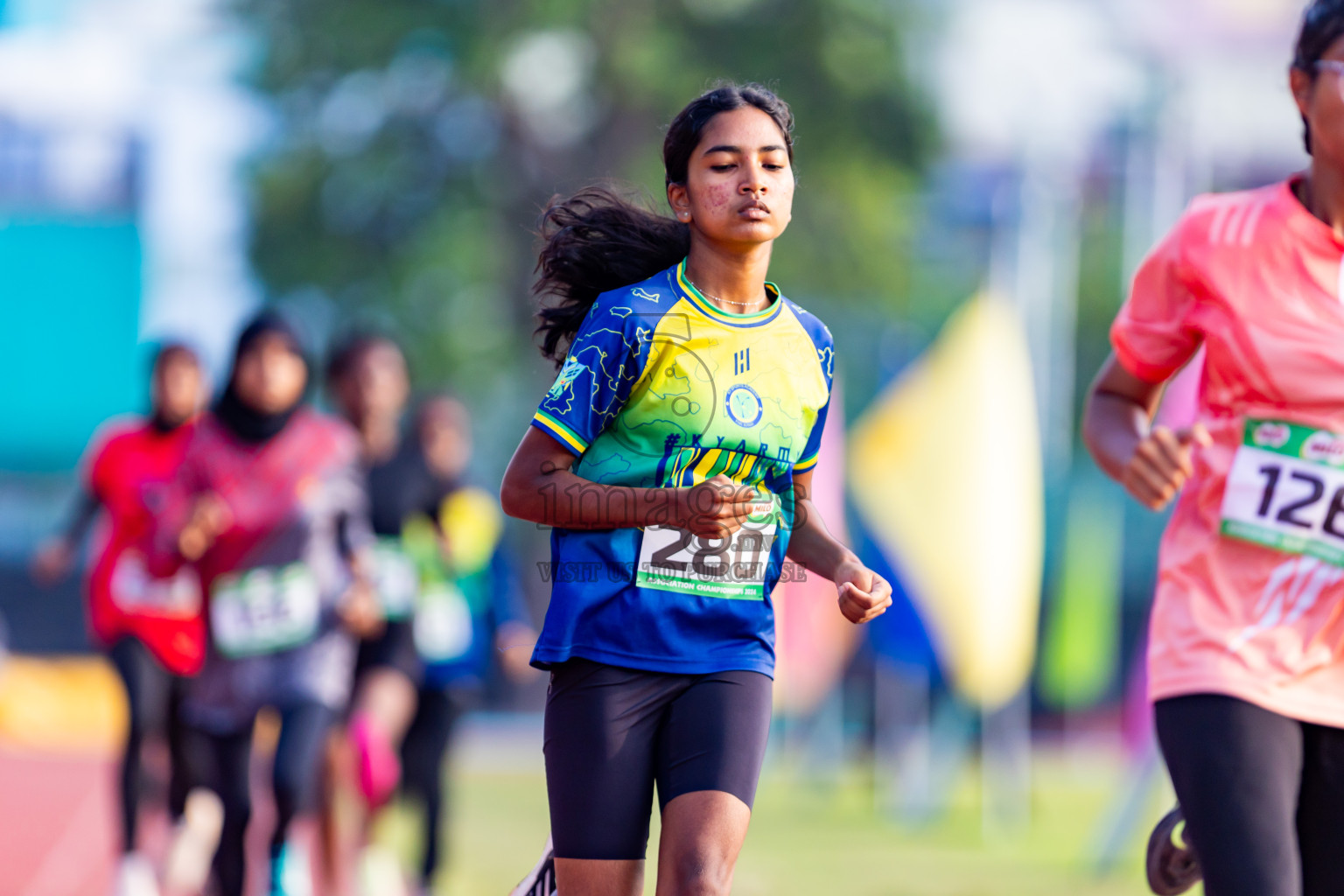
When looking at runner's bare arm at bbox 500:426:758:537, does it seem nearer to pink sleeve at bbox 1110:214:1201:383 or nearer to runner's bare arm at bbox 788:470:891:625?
runner's bare arm at bbox 788:470:891:625

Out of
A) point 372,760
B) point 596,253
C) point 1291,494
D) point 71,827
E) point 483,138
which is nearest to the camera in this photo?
point 1291,494

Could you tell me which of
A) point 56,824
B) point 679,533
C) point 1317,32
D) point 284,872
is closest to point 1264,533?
point 1317,32

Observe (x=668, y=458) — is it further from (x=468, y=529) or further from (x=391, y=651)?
(x=468, y=529)

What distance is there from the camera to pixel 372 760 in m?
7.22

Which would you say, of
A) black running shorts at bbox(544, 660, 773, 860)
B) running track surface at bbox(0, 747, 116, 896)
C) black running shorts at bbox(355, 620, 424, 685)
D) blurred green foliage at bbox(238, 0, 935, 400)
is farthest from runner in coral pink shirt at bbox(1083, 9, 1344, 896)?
blurred green foliage at bbox(238, 0, 935, 400)

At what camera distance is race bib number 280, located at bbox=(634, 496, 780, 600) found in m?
3.22

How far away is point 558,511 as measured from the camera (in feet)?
10.5

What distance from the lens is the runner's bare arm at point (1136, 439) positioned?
2.79 metres

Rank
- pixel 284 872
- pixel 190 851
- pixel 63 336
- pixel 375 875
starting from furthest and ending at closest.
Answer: pixel 63 336
pixel 375 875
pixel 190 851
pixel 284 872

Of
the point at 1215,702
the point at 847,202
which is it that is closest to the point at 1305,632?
the point at 1215,702

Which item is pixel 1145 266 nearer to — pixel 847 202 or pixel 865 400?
pixel 847 202

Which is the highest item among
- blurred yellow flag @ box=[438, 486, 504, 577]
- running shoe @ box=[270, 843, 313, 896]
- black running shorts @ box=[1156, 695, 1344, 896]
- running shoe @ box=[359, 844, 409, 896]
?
black running shorts @ box=[1156, 695, 1344, 896]

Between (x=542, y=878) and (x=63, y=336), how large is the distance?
18212mm

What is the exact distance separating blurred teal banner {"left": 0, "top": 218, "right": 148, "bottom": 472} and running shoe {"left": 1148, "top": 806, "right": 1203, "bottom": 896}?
18.0 metres
